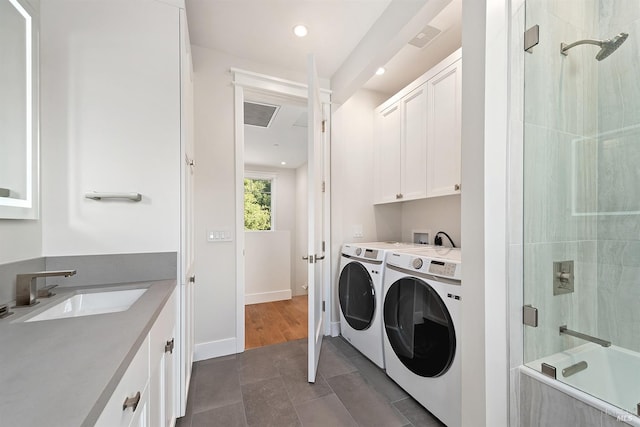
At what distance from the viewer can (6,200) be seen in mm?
966

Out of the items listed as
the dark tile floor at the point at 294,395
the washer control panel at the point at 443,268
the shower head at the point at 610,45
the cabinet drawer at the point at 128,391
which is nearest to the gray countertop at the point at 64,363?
the cabinet drawer at the point at 128,391

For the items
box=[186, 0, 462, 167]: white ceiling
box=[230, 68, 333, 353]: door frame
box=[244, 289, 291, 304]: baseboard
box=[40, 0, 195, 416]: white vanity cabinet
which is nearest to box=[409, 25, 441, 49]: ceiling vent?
box=[186, 0, 462, 167]: white ceiling

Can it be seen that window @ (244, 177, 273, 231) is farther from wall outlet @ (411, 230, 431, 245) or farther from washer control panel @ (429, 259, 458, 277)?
washer control panel @ (429, 259, 458, 277)

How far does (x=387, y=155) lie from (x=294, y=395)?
2126 millimetres

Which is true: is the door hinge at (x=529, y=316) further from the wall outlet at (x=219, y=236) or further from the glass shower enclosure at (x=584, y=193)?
the wall outlet at (x=219, y=236)

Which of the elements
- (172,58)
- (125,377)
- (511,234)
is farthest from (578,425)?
(172,58)

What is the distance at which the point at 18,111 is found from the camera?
1051mm

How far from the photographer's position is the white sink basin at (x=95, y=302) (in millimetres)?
1075

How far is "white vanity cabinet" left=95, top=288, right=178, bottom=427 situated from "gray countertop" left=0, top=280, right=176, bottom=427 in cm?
4

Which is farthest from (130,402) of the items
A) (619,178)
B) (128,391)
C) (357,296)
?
(619,178)

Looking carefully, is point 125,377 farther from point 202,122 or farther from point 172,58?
point 202,122

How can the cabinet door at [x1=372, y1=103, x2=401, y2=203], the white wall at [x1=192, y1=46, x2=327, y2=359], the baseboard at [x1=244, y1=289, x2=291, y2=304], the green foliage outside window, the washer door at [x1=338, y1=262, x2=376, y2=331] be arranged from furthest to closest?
the green foliage outside window, the baseboard at [x1=244, y1=289, x2=291, y2=304], the cabinet door at [x1=372, y1=103, x2=401, y2=203], the white wall at [x1=192, y1=46, x2=327, y2=359], the washer door at [x1=338, y1=262, x2=376, y2=331]

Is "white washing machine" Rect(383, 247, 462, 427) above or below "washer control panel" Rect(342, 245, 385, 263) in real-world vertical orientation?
below

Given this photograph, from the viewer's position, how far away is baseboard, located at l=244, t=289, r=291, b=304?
12.4ft
